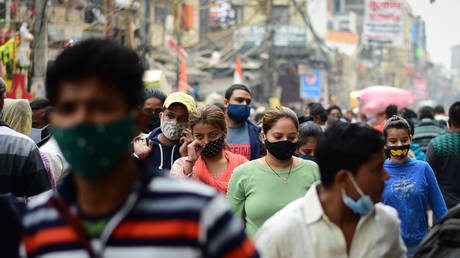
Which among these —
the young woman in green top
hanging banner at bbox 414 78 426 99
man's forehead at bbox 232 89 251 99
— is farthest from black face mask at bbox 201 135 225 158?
hanging banner at bbox 414 78 426 99

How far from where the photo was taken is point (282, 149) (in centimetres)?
423

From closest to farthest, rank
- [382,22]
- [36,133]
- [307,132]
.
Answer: [307,132] < [36,133] < [382,22]

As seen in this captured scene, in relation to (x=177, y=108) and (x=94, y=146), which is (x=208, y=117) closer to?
(x=177, y=108)

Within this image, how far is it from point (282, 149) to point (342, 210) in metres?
1.48

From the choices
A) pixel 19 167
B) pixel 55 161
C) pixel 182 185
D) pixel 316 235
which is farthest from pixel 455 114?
pixel 182 185

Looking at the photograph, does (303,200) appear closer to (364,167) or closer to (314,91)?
(364,167)

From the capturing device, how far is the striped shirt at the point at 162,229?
1733 millimetres

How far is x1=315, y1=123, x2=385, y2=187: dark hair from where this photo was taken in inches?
108

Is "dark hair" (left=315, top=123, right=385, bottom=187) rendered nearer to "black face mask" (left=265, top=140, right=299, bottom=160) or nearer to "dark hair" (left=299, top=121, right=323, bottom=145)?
"black face mask" (left=265, top=140, right=299, bottom=160)

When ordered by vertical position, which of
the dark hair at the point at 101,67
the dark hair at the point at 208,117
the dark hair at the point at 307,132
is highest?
the dark hair at the point at 101,67

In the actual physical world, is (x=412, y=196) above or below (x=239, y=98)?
below

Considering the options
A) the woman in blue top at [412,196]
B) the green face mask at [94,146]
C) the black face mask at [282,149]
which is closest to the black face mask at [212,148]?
the black face mask at [282,149]

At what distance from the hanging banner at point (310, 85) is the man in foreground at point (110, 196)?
3453 centimetres

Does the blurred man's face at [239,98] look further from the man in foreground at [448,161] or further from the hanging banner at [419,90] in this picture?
the hanging banner at [419,90]
